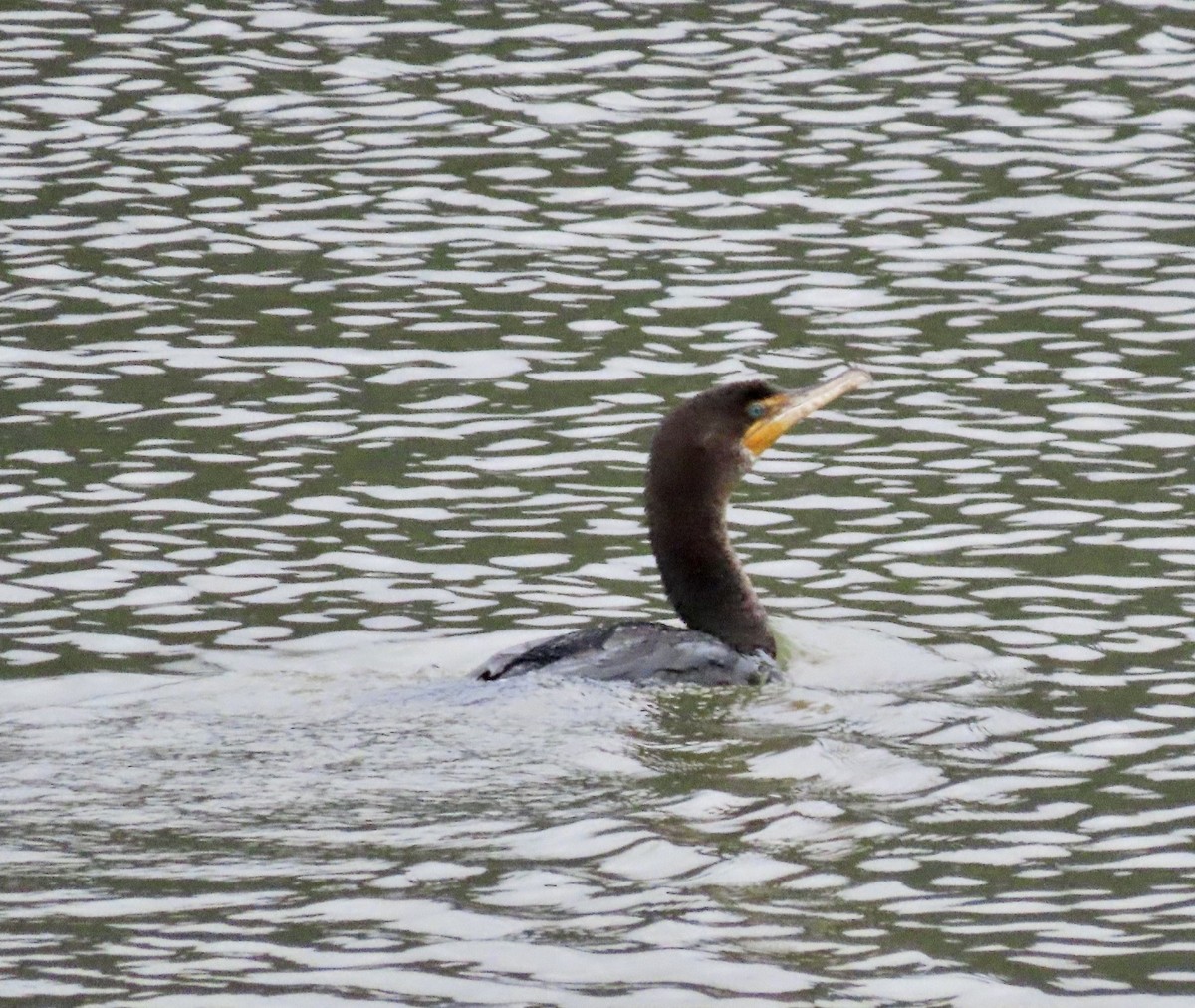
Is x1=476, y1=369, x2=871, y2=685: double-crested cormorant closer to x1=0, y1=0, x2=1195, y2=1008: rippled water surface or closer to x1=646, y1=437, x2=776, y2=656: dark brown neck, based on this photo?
x1=646, y1=437, x2=776, y2=656: dark brown neck

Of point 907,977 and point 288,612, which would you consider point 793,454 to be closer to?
point 288,612

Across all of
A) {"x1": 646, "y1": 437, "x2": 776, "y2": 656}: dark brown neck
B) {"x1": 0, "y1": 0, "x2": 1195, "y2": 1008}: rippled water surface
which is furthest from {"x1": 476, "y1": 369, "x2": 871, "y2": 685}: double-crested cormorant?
{"x1": 0, "y1": 0, "x2": 1195, "y2": 1008}: rippled water surface

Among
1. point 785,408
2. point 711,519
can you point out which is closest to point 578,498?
point 785,408

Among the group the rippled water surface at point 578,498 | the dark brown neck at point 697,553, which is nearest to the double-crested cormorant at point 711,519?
the dark brown neck at point 697,553

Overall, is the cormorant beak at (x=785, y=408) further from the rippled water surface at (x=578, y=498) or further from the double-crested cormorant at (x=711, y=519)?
the rippled water surface at (x=578, y=498)

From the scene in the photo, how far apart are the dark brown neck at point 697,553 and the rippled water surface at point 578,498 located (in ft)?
0.99

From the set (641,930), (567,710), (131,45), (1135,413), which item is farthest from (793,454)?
(131,45)

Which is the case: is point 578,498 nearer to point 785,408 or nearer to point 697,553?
point 785,408

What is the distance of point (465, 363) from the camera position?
47.6ft

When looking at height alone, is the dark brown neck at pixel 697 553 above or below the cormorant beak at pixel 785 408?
below

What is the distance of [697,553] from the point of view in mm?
10719

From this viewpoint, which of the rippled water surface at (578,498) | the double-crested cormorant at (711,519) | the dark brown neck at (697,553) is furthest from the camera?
the dark brown neck at (697,553)

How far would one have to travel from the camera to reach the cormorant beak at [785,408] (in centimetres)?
1102

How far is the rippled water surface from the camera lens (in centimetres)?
761
